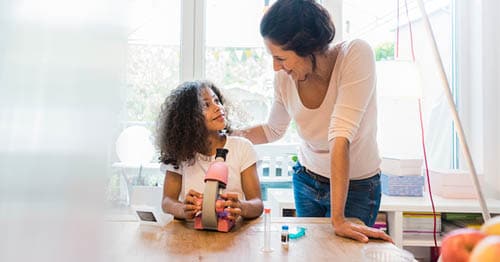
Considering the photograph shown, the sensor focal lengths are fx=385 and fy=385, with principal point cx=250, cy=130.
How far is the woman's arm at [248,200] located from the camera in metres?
1.01

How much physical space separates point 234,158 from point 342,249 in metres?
0.52

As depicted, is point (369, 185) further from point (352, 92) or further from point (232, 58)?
point (232, 58)

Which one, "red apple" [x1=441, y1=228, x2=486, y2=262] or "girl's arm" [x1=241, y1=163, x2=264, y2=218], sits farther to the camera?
"girl's arm" [x1=241, y1=163, x2=264, y2=218]

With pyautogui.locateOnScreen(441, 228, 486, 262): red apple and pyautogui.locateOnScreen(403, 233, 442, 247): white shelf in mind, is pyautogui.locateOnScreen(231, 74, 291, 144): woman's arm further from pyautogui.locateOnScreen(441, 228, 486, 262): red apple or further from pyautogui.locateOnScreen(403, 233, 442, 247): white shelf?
pyautogui.locateOnScreen(441, 228, 486, 262): red apple

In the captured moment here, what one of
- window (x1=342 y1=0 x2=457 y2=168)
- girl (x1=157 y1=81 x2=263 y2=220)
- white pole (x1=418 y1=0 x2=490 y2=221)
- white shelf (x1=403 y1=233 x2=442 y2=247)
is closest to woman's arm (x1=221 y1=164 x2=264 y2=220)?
girl (x1=157 y1=81 x2=263 y2=220)

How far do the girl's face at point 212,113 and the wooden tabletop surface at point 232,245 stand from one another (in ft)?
1.19

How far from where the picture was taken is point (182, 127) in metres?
1.29

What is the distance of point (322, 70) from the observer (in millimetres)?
1175

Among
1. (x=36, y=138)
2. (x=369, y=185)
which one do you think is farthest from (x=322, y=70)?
(x=36, y=138)

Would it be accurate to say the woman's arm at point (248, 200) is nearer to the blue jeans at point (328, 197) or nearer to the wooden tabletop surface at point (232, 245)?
the wooden tabletop surface at point (232, 245)

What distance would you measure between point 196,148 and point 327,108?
44 centimetres

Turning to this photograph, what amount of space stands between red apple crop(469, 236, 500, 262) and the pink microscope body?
73 centimetres

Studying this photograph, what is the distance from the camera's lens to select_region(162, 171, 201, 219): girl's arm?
1036 mm

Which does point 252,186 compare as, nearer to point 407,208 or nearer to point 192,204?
point 192,204
